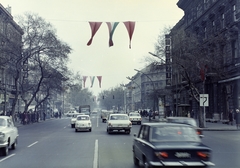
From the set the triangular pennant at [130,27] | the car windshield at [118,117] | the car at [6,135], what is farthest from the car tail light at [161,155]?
the car windshield at [118,117]

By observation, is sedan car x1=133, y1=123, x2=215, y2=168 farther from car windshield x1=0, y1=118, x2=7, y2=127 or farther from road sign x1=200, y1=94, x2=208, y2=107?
road sign x1=200, y1=94, x2=208, y2=107

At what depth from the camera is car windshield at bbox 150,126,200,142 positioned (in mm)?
10266

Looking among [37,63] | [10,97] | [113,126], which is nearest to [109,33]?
[113,126]

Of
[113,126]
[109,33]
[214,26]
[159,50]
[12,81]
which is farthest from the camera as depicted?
[12,81]

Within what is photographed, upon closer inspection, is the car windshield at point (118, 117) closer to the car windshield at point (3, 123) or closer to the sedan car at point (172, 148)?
the car windshield at point (3, 123)

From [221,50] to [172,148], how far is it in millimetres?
35791

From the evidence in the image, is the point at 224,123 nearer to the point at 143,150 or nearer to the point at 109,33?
the point at 109,33

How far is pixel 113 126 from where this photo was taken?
28578mm

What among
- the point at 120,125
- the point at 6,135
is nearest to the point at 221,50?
the point at 120,125

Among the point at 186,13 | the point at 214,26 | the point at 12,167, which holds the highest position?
the point at 186,13

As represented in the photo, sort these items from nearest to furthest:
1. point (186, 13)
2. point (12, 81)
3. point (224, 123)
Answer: point (224, 123)
point (186, 13)
point (12, 81)

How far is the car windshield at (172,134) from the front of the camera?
10.3m

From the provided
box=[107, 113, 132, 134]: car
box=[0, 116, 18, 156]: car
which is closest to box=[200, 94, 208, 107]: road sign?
box=[107, 113, 132, 134]: car

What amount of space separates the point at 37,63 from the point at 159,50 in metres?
22.5
